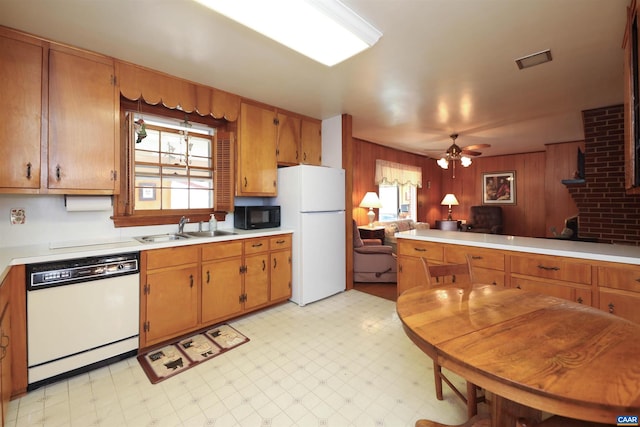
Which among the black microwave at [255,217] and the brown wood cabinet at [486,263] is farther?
the black microwave at [255,217]

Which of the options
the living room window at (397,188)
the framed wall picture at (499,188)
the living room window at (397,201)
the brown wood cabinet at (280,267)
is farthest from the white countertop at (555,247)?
the framed wall picture at (499,188)

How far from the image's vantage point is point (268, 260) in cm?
307

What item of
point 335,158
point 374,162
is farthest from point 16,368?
point 374,162

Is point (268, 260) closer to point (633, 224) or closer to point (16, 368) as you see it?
point (16, 368)

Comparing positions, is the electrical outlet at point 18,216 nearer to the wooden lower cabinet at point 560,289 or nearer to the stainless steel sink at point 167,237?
the stainless steel sink at point 167,237

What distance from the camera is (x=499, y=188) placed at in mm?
7117

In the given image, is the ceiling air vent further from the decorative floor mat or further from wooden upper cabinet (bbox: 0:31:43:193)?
wooden upper cabinet (bbox: 0:31:43:193)

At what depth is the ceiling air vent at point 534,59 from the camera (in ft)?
7.31

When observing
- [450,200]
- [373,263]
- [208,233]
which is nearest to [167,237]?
[208,233]

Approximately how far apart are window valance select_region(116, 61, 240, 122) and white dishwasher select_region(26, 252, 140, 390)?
4.65 ft

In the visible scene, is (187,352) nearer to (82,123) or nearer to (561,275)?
(82,123)

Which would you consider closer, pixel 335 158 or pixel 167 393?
pixel 167 393

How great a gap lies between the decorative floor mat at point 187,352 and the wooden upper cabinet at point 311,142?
2276mm

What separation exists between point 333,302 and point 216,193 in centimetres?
190
